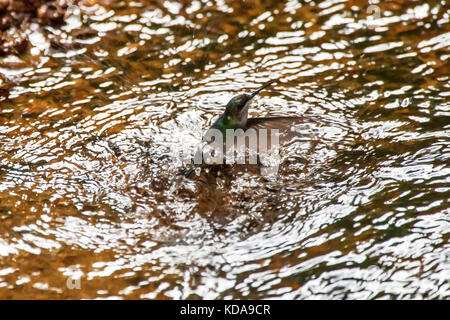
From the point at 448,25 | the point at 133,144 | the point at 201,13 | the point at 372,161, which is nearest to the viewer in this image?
the point at 372,161

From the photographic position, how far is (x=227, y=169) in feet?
13.7

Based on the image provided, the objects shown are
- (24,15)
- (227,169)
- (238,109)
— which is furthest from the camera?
(24,15)

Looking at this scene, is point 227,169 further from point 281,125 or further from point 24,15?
point 24,15

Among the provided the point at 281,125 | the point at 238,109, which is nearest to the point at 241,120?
→ the point at 238,109

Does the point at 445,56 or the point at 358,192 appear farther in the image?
the point at 445,56

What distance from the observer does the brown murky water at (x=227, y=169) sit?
10.8ft

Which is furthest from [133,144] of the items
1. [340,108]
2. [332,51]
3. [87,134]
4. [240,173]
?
[332,51]

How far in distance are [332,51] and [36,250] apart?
9.77 ft

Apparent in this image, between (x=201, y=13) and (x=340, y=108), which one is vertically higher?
(x=201, y=13)

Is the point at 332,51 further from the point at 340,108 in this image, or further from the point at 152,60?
the point at 152,60

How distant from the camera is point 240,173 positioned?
4129mm

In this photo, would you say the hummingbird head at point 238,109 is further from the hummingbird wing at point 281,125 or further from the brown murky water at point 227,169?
the brown murky water at point 227,169

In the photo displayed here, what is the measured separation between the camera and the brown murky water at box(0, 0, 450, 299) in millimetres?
3307
